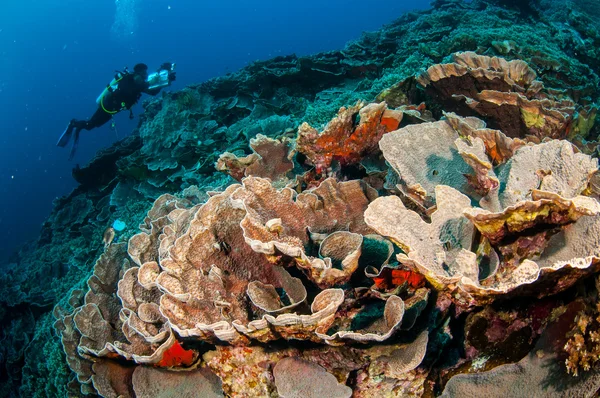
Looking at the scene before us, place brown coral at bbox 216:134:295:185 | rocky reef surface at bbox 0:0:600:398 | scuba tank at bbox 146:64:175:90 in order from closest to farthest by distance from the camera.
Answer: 1. rocky reef surface at bbox 0:0:600:398
2. brown coral at bbox 216:134:295:185
3. scuba tank at bbox 146:64:175:90

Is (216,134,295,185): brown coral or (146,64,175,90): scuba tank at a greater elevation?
(146,64,175,90): scuba tank

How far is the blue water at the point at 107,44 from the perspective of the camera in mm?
68062

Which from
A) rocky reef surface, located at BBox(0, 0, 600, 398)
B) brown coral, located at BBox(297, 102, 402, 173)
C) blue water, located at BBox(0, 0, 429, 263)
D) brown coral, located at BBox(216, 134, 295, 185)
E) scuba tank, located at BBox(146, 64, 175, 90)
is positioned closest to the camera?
rocky reef surface, located at BBox(0, 0, 600, 398)

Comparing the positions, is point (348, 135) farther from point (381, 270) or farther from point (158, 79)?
point (158, 79)

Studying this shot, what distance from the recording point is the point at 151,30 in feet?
374

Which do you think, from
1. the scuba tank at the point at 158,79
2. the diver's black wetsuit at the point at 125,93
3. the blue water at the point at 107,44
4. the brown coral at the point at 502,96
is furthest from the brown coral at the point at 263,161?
the blue water at the point at 107,44

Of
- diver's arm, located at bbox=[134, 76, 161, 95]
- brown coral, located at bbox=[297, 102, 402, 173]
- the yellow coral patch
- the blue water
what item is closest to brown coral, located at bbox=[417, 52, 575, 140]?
the yellow coral patch

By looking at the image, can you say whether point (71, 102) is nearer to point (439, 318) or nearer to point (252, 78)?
point (252, 78)

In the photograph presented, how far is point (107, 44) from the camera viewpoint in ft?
335

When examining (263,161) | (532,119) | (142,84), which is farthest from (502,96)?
(142,84)

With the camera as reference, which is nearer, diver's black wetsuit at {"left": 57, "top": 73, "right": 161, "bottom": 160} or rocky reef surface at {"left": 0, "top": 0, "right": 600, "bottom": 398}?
rocky reef surface at {"left": 0, "top": 0, "right": 600, "bottom": 398}

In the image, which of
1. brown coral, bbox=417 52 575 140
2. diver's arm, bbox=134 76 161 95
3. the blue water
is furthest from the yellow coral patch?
the blue water

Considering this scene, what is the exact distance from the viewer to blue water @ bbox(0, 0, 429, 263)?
6806 cm

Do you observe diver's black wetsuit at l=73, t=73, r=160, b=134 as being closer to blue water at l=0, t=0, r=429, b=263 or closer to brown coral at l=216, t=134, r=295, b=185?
brown coral at l=216, t=134, r=295, b=185
